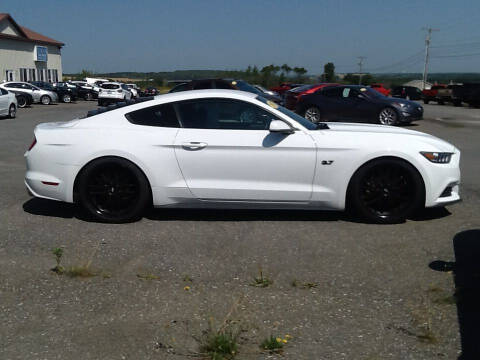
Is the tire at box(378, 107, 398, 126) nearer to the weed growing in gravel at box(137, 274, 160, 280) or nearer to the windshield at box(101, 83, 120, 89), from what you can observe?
the weed growing in gravel at box(137, 274, 160, 280)

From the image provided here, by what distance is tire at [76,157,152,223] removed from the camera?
18.2 ft

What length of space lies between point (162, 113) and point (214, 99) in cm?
59

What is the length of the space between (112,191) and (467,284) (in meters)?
3.55

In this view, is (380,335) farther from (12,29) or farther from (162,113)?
(12,29)

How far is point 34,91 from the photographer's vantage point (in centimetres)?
3309

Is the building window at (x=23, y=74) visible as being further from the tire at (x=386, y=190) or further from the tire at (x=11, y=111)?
the tire at (x=386, y=190)

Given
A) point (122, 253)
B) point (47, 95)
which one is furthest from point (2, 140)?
point (47, 95)

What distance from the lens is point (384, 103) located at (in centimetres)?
1720

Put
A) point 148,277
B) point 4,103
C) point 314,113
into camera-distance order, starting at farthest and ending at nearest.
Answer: point 4,103 → point 314,113 → point 148,277

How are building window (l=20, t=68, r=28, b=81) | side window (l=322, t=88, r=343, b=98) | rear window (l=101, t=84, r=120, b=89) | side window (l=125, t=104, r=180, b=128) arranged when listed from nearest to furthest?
side window (l=125, t=104, r=180, b=128) < side window (l=322, t=88, r=343, b=98) < rear window (l=101, t=84, r=120, b=89) < building window (l=20, t=68, r=28, b=81)

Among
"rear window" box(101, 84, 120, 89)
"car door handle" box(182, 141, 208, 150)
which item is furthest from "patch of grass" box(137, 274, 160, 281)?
"rear window" box(101, 84, 120, 89)

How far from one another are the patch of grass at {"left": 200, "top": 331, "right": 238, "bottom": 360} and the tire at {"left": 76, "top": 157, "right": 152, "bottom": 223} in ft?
8.87

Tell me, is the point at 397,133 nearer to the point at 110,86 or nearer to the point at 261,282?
the point at 261,282

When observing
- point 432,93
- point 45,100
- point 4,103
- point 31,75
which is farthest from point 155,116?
point 31,75
